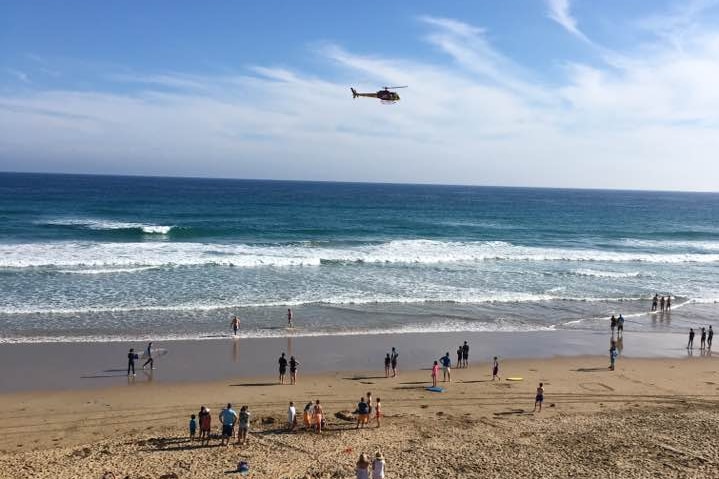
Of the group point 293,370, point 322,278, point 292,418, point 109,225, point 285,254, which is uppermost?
point 109,225

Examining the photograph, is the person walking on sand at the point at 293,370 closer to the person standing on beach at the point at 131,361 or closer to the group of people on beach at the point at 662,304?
the person standing on beach at the point at 131,361

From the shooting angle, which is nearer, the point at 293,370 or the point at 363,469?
the point at 363,469

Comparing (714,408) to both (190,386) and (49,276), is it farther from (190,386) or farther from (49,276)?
(49,276)

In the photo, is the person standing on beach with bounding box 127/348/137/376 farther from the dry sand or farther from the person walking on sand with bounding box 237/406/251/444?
the person walking on sand with bounding box 237/406/251/444

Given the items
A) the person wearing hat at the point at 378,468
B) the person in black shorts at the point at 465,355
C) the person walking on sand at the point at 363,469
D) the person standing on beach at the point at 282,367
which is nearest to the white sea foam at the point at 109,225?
the person standing on beach at the point at 282,367

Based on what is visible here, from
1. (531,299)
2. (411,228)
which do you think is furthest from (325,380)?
(411,228)

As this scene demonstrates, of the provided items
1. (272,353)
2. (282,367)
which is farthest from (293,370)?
(272,353)

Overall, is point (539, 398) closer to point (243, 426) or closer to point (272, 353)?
point (243, 426)

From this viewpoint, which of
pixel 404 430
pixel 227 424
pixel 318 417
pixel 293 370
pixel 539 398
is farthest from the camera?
pixel 293 370
